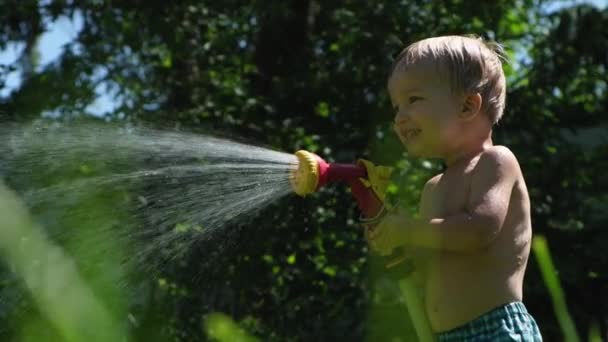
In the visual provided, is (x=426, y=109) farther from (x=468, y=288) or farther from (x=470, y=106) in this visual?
(x=468, y=288)

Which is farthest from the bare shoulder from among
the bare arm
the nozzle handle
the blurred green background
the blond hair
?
the blurred green background

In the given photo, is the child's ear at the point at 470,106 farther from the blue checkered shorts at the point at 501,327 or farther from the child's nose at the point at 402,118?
the blue checkered shorts at the point at 501,327

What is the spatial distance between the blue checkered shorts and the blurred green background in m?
1.91

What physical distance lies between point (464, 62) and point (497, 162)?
232 millimetres

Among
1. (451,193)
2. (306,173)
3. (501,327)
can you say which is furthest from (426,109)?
(501,327)

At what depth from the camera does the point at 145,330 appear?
12.9 feet

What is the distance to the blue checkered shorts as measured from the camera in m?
2.12

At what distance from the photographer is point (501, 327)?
2.12 meters

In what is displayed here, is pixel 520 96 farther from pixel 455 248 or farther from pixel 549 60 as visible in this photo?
pixel 455 248

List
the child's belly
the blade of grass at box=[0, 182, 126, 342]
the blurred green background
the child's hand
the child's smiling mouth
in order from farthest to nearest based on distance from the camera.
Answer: the blurred green background → the child's smiling mouth → the child's belly → the child's hand → the blade of grass at box=[0, 182, 126, 342]

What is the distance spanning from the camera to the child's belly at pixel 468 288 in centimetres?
215

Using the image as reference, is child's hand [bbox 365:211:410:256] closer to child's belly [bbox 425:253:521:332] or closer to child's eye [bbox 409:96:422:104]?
Result: child's belly [bbox 425:253:521:332]

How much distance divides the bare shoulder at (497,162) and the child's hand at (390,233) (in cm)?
22

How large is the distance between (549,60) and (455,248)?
9.94 ft
